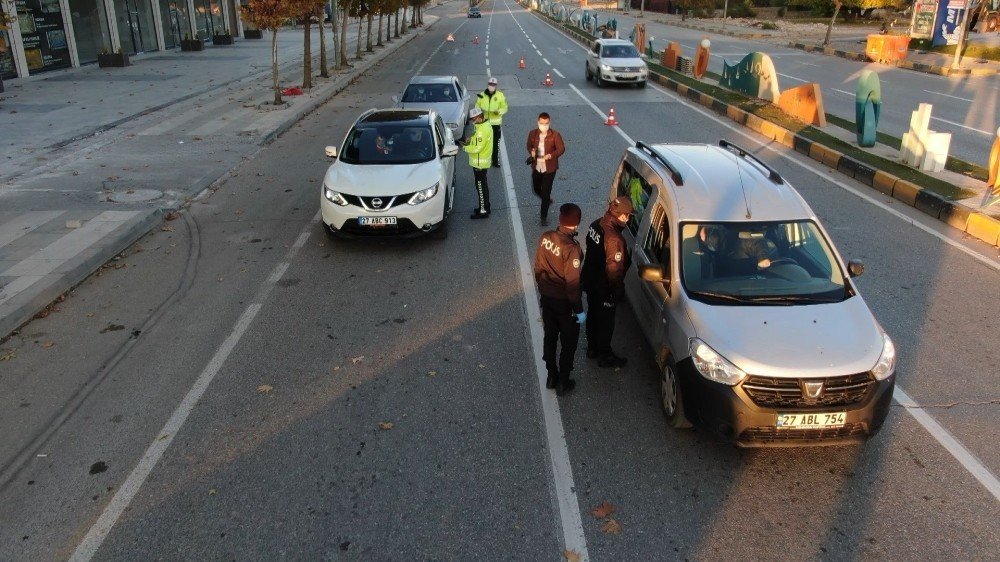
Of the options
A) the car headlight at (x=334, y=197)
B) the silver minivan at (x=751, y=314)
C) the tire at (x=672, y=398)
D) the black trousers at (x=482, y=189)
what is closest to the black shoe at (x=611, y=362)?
the silver minivan at (x=751, y=314)

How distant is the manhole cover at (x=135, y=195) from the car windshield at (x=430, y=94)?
611 cm

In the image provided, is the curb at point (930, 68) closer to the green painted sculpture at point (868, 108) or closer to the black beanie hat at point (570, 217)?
the green painted sculpture at point (868, 108)

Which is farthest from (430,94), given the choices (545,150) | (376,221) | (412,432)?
(412,432)

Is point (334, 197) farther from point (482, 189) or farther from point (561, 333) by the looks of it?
point (561, 333)

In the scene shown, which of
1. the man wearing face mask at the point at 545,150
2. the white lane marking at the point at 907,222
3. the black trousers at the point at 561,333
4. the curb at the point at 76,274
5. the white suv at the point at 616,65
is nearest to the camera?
the white lane marking at the point at 907,222

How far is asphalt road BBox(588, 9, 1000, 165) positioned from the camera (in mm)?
17125

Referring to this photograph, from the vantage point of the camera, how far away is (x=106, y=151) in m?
15.3

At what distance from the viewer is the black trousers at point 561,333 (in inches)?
225

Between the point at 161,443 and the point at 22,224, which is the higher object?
the point at 22,224

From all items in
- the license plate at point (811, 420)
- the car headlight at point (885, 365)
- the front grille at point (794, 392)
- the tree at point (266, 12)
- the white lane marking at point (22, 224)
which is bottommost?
the white lane marking at point (22, 224)

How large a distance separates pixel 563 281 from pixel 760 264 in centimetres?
164

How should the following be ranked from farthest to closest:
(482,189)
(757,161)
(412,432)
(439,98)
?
(439,98) → (482,189) → (757,161) → (412,432)

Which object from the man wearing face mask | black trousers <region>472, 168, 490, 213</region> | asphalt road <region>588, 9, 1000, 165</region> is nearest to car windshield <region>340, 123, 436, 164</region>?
black trousers <region>472, 168, 490, 213</region>

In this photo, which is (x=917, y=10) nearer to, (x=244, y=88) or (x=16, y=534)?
(x=244, y=88)
